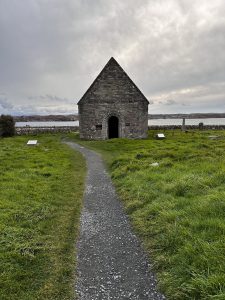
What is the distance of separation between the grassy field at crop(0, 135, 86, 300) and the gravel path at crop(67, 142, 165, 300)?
0.31 metres

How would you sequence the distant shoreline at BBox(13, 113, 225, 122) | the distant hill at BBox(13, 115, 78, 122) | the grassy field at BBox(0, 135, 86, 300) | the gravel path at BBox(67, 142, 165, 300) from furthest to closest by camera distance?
1. the distant hill at BBox(13, 115, 78, 122)
2. the distant shoreline at BBox(13, 113, 225, 122)
3. the grassy field at BBox(0, 135, 86, 300)
4. the gravel path at BBox(67, 142, 165, 300)

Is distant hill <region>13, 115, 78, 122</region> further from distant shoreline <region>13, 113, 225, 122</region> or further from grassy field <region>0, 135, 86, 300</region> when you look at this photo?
grassy field <region>0, 135, 86, 300</region>

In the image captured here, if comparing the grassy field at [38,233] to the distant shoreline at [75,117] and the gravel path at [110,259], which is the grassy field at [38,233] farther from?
the distant shoreline at [75,117]

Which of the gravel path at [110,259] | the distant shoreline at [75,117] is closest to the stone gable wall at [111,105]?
the distant shoreline at [75,117]

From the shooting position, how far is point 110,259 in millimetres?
6910

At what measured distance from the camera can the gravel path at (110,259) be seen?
222 inches

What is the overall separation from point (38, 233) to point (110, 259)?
2.42m

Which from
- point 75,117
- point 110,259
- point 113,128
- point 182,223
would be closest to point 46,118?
point 75,117

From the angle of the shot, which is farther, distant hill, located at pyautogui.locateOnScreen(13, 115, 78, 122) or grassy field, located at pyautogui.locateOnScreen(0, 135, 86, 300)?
distant hill, located at pyautogui.locateOnScreen(13, 115, 78, 122)

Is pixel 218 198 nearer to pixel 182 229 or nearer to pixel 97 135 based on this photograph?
pixel 182 229

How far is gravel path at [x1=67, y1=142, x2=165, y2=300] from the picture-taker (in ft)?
18.5

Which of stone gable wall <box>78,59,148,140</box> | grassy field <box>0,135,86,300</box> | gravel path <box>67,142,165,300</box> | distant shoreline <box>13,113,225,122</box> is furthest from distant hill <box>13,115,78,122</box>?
gravel path <box>67,142,165,300</box>

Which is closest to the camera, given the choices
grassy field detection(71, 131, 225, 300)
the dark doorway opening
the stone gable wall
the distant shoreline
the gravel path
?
grassy field detection(71, 131, 225, 300)

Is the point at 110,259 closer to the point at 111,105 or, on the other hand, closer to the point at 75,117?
the point at 111,105
